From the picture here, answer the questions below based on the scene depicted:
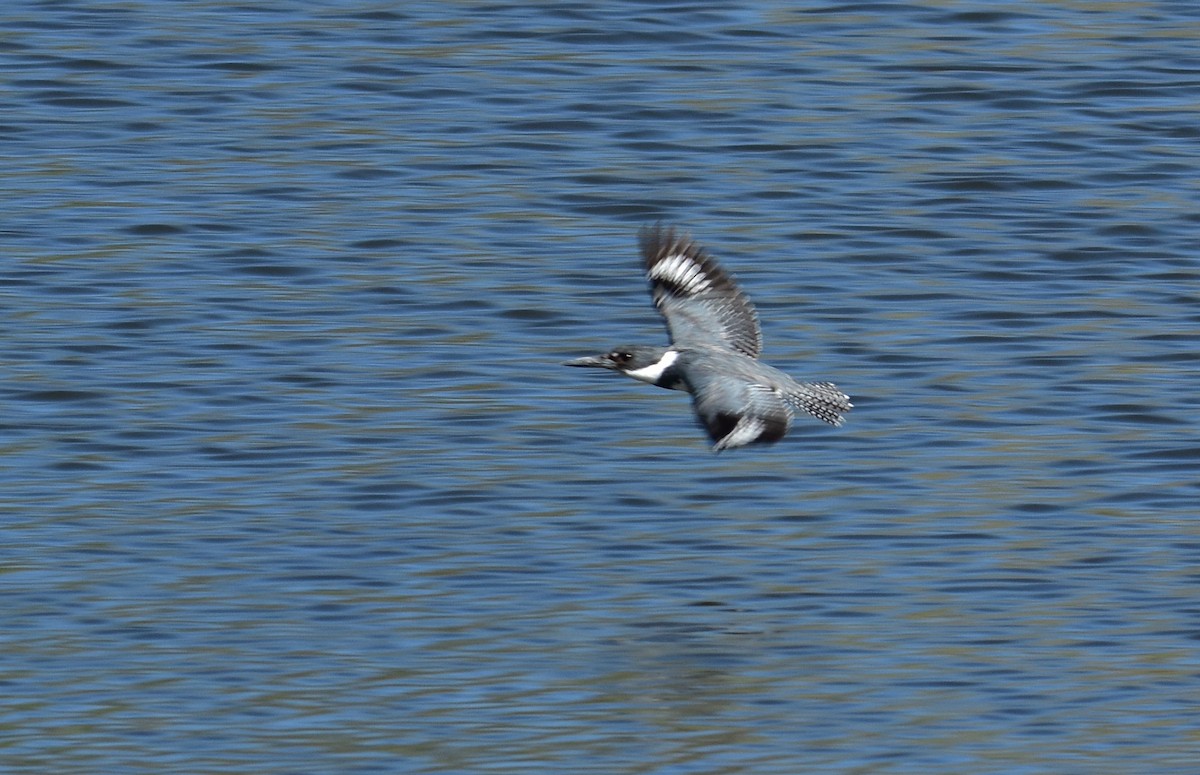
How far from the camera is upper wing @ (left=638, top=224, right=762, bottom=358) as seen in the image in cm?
1012

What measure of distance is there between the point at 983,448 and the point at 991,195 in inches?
127

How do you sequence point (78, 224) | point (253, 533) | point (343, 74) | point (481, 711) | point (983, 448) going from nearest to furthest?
1. point (481, 711)
2. point (253, 533)
3. point (983, 448)
4. point (78, 224)
5. point (343, 74)

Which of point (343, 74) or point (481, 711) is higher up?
point (343, 74)

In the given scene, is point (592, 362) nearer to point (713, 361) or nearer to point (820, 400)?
point (713, 361)

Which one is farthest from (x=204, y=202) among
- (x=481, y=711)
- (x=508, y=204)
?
(x=481, y=711)

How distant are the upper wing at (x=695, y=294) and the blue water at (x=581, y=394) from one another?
65 cm

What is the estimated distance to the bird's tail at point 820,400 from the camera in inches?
372

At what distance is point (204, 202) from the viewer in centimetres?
1344

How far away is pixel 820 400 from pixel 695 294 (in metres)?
0.96

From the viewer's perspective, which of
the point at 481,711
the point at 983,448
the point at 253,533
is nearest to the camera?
the point at 481,711

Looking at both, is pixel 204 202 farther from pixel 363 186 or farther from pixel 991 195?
pixel 991 195

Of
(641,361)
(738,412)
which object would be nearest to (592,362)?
(641,361)

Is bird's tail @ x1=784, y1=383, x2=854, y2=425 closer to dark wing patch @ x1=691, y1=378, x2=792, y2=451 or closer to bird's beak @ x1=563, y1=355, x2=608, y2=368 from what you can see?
dark wing patch @ x1=691, y1=378, x2=792, y2=451

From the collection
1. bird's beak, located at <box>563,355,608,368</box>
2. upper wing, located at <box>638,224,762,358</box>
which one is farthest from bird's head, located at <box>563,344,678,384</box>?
upper wing, located at <box>638,224,762,358</box>
